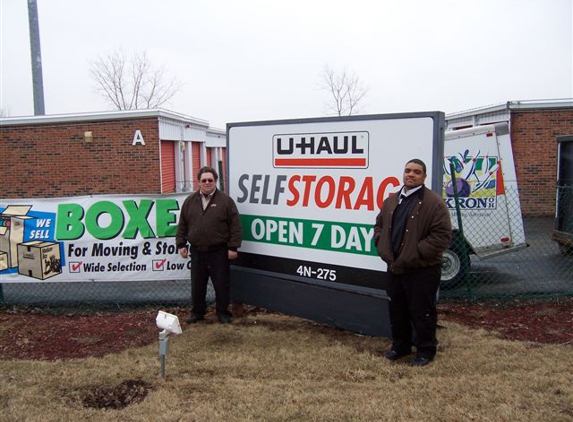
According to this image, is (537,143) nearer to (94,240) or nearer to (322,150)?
(322,150)

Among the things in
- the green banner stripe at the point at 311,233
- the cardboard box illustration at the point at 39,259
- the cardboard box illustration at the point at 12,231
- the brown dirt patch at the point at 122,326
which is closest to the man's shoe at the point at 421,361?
the green banner stripe at the point at 311,233

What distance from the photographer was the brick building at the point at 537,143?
1588 cm

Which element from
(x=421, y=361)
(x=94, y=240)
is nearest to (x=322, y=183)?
(x=421, y=361)

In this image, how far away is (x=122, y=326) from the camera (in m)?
5.84

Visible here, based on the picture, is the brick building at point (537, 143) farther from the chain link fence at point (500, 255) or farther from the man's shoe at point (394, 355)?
the man's shoe at point (394, 355)

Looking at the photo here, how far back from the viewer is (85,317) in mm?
6316

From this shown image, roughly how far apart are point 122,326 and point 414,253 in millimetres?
3462

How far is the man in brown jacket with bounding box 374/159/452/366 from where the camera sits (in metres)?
4.17

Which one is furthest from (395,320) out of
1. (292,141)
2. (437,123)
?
(292,141)

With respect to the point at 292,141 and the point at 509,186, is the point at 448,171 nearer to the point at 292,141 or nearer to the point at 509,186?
the point at 509,186

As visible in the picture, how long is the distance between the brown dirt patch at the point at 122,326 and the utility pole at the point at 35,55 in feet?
38.7

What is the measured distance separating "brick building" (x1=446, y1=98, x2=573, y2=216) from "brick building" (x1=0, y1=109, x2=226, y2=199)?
11.1 meters

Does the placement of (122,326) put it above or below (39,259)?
below

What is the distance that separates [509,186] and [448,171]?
3.40ft
